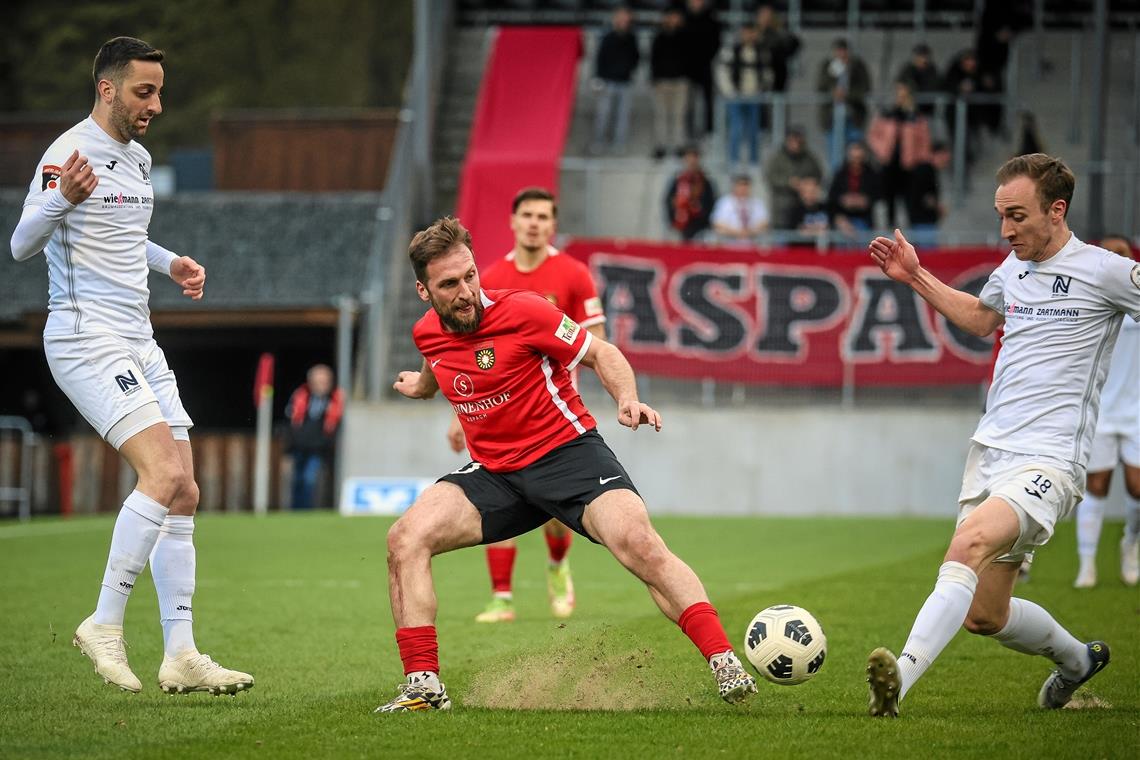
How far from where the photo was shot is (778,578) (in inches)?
534

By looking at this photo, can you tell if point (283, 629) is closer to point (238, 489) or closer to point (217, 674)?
point (217, 674)

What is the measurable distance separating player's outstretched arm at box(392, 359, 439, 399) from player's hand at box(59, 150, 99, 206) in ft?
5.28

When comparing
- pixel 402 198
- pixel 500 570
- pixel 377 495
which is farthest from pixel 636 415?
pixel 402 198

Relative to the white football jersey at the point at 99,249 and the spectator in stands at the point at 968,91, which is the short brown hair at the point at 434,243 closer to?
the white football jersey at the point at 99,249

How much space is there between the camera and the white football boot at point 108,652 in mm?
7317

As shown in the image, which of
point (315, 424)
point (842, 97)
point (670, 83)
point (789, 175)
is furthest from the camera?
point (670, 83)

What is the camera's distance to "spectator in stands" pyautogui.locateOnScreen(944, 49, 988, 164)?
83.0 ft

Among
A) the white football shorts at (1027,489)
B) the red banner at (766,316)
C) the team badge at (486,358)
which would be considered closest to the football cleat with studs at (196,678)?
the team badge at (486,358)

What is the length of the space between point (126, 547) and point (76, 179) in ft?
5.30

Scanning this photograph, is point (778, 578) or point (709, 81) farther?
point (709, 81)

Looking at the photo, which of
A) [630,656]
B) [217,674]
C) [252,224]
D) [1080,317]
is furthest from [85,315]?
[252,224]

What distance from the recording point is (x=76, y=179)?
7.25 metres

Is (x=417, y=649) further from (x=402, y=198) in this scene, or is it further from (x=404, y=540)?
(x=402, y=198)

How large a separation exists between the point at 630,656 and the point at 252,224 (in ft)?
66.2
